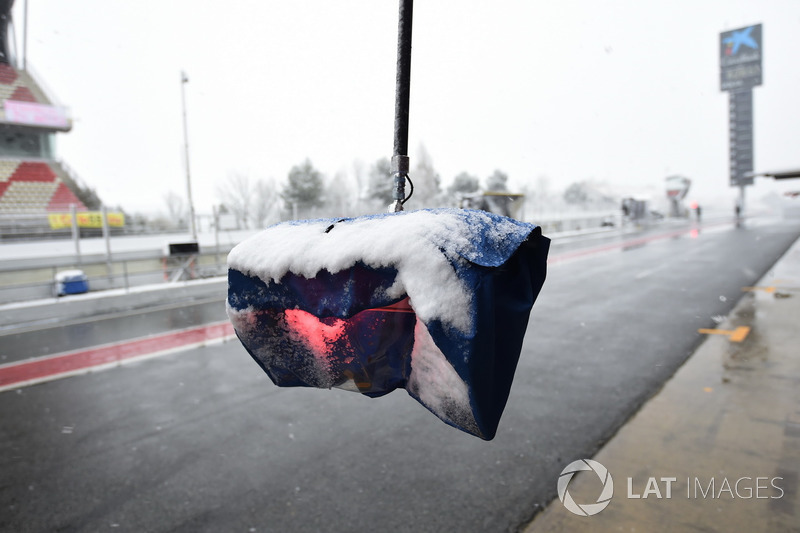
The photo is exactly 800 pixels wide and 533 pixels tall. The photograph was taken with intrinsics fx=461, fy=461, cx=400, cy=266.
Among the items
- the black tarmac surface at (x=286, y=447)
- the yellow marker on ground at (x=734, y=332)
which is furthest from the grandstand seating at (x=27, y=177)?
the yellow marker on ground at (x=734, y=332)

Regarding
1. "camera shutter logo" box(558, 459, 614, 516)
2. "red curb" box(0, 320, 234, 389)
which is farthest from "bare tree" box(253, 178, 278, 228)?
"camera shutter logo" box(558, 459, 614, 516)

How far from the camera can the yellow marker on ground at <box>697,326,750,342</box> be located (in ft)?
22.0

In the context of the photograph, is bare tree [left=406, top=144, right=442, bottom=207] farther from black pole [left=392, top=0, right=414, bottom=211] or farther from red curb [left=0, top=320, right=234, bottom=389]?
black pole [left=392, top=0, right=414, bottom=211]

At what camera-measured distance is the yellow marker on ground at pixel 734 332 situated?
6.70m

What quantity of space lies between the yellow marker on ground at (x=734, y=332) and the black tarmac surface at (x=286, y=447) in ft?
1.13

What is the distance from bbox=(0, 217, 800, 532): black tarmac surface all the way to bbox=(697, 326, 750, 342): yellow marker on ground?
34cm

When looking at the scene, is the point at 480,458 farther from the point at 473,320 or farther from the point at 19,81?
the point at 19,81

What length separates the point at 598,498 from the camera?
127 inches

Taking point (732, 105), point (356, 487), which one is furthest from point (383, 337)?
point (732, 105)

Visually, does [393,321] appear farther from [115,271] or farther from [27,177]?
[27,177]

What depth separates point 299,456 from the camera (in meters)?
4.02

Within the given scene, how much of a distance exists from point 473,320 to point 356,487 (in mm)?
3077

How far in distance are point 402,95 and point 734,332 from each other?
784 cm

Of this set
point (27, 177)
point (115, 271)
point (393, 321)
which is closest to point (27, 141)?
point (27, 177)
